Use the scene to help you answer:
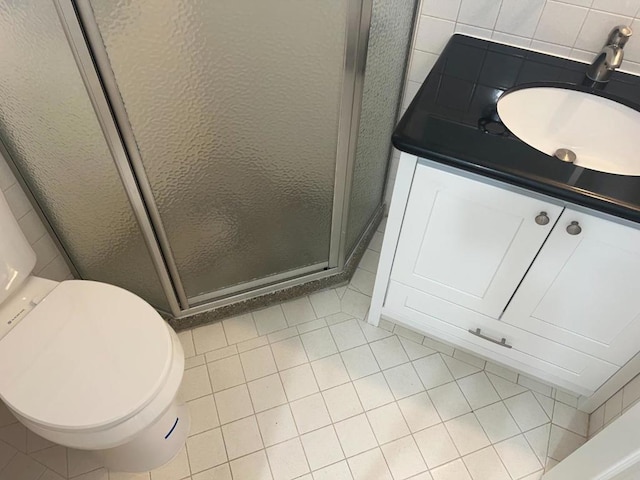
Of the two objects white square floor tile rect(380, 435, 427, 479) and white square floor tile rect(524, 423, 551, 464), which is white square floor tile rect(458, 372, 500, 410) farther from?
white square floor tile rect(380, 435, 427, 479)

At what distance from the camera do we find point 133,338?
3.68 feet

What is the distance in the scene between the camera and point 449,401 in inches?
59.4

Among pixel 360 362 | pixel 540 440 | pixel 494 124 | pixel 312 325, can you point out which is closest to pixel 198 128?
pixel 494 124

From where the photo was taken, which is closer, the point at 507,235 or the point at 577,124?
the point at 507,235

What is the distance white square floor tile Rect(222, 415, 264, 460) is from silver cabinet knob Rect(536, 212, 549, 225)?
1.02 meters

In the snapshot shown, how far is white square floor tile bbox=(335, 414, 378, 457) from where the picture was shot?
140cm

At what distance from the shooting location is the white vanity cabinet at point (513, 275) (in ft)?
3.51

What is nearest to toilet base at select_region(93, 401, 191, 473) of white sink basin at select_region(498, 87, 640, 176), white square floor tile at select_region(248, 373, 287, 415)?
white square floor tile at select_region(248, 373, 287, 415)

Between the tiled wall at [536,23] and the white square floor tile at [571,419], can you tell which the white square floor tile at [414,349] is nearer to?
the white square floor tile at [571,419]

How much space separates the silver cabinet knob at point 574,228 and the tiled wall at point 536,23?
0.59 meters

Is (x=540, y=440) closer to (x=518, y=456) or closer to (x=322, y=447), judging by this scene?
(x=518, y=456)

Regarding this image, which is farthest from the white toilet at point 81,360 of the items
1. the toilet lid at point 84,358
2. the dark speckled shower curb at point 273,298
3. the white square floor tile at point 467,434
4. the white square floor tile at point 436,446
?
the white square floor tile at point 467,434

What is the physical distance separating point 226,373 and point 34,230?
740 millimetres

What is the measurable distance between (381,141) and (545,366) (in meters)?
0.92
